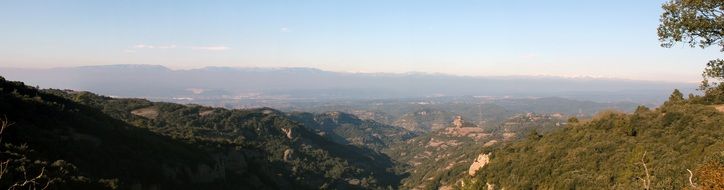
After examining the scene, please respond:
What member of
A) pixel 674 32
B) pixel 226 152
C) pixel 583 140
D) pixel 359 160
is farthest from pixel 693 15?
pixel 359 160

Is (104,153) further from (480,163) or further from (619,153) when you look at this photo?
(480,163)

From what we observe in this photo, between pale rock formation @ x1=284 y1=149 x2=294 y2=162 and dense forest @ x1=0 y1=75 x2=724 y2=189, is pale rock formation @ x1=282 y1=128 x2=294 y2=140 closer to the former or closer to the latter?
pale rock formation @ x1=284 y1=149 x2=294 y2=162

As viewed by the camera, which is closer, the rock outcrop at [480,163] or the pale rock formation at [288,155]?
the rock outcrop at [480,163]

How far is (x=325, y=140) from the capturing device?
191375 millimetres

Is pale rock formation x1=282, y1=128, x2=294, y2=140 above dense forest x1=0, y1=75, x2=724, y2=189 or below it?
below

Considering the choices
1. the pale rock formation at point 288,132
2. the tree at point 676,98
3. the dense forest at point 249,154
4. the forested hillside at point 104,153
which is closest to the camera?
the forested hillside at point 104,153

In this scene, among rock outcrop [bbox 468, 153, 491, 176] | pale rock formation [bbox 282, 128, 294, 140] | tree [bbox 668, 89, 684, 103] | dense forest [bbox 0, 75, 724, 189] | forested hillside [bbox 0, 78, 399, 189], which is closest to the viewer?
forested hillside [bbox 0, 78, 399, 189]

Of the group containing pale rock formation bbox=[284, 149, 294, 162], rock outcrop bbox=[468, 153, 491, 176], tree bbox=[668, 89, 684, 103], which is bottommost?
pale rock formation bbox=[284, 149, 294, 162]

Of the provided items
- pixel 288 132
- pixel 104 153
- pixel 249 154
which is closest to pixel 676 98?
pixel 249 154

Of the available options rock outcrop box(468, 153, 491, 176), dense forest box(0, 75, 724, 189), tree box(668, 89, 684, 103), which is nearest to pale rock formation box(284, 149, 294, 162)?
dense forest box(0, 75, 724, 189)

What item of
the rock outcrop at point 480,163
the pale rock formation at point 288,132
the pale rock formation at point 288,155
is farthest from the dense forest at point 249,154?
the pale rock formation at point 288,132

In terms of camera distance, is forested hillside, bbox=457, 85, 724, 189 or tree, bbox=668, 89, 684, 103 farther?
tree, bbox=668, 89, 684, 103

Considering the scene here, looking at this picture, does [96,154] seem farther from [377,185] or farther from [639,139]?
[377,185]

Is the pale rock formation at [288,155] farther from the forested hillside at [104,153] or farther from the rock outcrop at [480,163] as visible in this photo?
the rock outcrop at [480,163]
